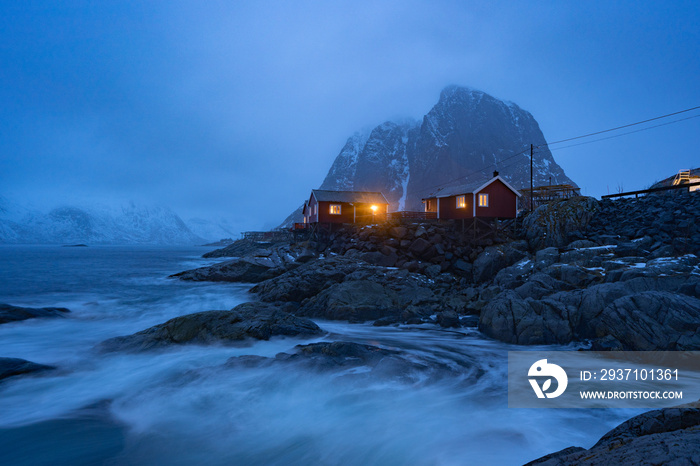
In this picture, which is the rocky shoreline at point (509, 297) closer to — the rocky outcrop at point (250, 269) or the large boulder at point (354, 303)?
the large boulder at point (354, 303)

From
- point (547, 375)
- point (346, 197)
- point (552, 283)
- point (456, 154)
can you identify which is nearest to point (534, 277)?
point (552, 283)

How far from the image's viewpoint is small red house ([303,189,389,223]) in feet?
147

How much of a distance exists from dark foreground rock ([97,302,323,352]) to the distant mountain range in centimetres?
12872

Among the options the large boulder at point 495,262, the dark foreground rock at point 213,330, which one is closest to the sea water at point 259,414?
the dark foreground rock at point 213,330

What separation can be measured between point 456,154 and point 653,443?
17005 cm

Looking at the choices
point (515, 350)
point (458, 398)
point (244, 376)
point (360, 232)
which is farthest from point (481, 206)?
point (244, 376)

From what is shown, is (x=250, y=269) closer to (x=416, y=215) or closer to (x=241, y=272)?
(x=241, y=272)

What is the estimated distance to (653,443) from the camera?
368cm

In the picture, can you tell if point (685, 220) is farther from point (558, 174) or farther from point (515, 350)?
point (558, 174)

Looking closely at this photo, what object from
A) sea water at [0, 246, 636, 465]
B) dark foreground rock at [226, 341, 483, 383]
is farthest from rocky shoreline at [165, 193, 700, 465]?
sea water at [0, 246, 636, 465]

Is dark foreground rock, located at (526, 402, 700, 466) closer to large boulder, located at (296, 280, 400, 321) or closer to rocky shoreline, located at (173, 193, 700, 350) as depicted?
rocky shoreline, located at (173, 193, 700, 350)

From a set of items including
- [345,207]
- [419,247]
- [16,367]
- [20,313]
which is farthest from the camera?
[345,207]

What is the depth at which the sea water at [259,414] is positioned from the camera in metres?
7.23

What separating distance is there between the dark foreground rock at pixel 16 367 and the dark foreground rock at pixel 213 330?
2018 millimetres
